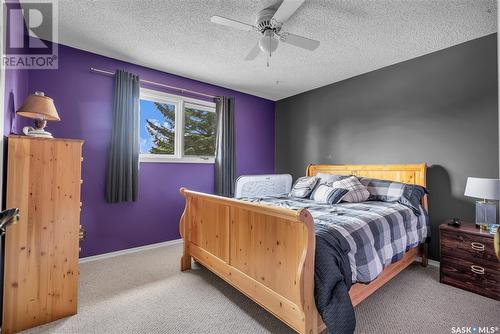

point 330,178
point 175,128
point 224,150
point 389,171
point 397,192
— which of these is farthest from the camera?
point 224,150

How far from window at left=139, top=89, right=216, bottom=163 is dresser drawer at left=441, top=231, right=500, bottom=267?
10.3 feet

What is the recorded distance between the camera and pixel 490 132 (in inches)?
96.4

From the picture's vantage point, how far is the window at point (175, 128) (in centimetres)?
342

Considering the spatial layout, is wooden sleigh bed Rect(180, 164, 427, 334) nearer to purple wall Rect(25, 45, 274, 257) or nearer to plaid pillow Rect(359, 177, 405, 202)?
plaid pillow Rect(359, 177, 405, 202)

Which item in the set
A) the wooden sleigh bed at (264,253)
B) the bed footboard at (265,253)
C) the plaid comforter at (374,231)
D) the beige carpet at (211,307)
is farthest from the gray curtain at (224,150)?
the plaid comforter at (374,231)

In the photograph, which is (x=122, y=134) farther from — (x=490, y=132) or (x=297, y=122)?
(x=490, y=132)

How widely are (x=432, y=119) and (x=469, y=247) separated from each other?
1474mm

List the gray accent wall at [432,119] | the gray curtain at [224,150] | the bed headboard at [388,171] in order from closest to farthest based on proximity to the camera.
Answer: the gray accent wall at [432,119]
the bed headboard at [388,171]
the gray curtain at [224,150]

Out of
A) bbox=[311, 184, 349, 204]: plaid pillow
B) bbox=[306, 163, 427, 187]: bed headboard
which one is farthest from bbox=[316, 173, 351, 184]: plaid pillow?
bbox=[306, 163, 427, 187]: bed headboard

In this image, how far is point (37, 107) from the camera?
189cm

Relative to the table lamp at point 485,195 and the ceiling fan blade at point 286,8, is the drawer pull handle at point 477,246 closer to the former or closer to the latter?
the table lamp at point 485,195

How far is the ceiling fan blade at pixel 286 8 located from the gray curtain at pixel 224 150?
2128 millimetres

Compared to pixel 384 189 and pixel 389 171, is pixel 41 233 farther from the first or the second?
pixel 389 171

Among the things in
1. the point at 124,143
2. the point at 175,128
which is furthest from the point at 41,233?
the point at 175,128
